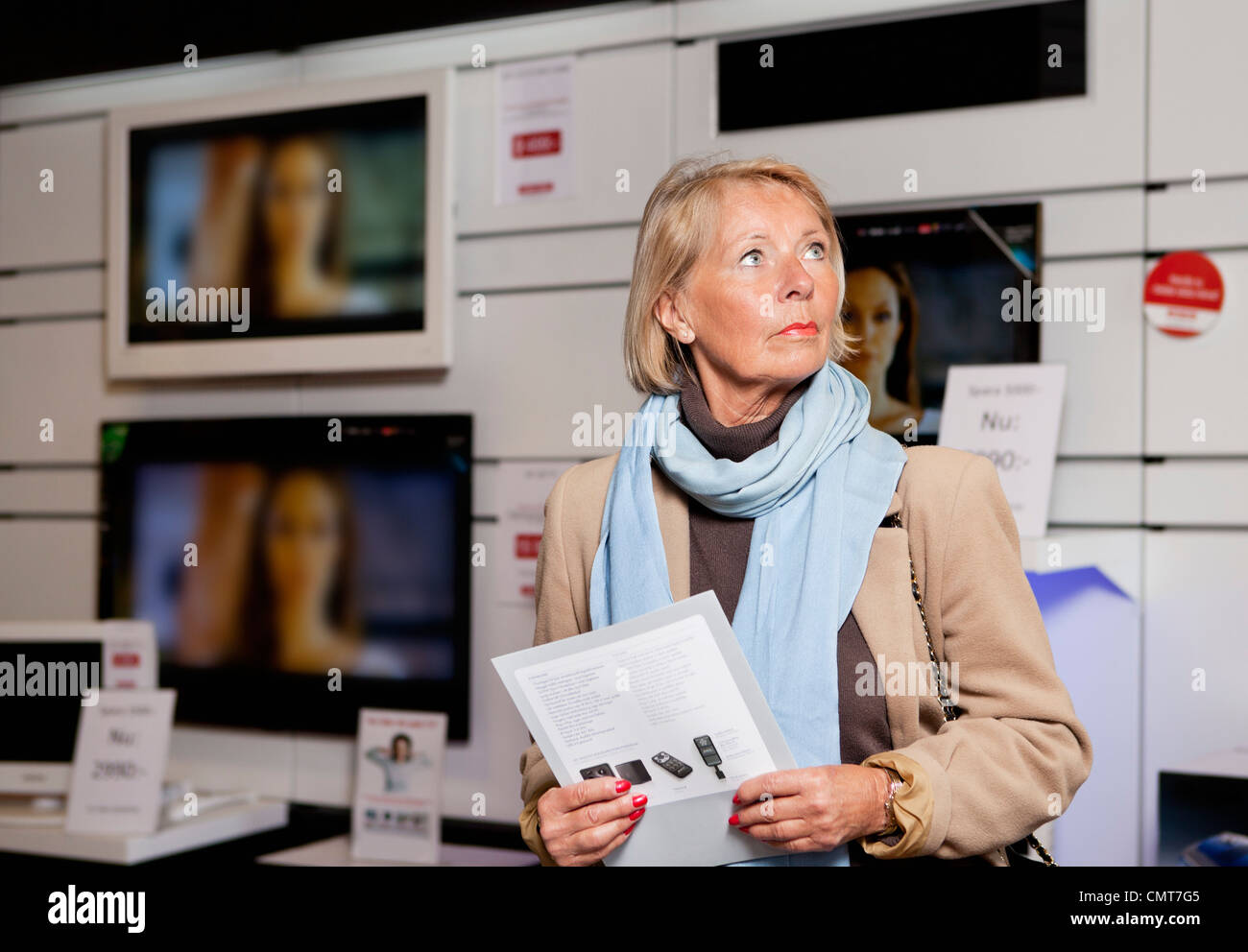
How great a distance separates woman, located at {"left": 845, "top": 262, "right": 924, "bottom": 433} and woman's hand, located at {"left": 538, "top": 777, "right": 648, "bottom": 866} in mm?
1785

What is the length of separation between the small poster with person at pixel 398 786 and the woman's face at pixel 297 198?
1.55 m

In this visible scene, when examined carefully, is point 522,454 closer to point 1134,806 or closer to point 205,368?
point 205,368

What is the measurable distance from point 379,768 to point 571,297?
61.6 inches

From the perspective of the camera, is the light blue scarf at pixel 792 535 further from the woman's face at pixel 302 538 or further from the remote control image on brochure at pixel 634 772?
the woman's face at pixel 302 538

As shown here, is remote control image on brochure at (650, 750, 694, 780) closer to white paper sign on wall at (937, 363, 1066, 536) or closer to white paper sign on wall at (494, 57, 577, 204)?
white paper sign on wall at (937, 363, 1066, 536)

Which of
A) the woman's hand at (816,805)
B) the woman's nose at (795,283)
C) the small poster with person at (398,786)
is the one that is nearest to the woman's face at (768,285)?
the woman's nose at (795,283)

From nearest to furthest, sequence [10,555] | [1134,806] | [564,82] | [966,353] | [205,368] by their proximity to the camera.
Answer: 1. [1134,806]
2. [966,353]
3. [564,82]
4. [205,368]
5. [10,555]

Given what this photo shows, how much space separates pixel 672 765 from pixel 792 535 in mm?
338

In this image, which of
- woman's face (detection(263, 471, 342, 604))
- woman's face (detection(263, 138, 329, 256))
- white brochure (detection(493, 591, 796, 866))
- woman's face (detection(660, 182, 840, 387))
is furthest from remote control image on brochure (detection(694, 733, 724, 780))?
woman's face (detection(263, 138, 329, 256))

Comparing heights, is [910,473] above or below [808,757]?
above

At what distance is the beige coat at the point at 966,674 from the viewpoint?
1.22m

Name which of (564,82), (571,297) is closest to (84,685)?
(571,297)

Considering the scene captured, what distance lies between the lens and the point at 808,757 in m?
1.32

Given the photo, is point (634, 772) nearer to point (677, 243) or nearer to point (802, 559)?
point (802, 559)
